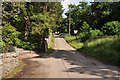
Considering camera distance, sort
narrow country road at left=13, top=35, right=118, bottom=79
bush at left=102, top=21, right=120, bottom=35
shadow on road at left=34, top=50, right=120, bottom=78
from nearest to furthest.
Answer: narrow country road at left=13, top=35, right=118, bottom=79
shadow on road at left=34, top=50, right=120, bottom=78
bush at left=102, top=21, right=120, bottom=35

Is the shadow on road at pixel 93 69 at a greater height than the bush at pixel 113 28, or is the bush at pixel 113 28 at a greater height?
the bush at pixel 113 28

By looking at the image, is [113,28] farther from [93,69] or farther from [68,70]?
[68,70]

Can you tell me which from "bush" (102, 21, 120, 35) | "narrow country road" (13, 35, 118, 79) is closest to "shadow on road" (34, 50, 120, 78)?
"narrow country road" (13, 35, 118, 79)

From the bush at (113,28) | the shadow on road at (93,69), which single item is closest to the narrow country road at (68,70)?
the shadow on road at (93,69)

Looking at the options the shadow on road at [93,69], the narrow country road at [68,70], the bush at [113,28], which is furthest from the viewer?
the bush at [113,28]

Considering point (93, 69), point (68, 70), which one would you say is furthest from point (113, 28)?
point (68, 70)

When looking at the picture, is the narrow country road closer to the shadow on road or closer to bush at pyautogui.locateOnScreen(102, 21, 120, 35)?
the shadow on road

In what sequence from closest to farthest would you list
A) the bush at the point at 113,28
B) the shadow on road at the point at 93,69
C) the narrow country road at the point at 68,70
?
1. the narrow country road at the point at 68,70
2. the shadow on road at the point at 93,69
3. the bush at the point at 113,28

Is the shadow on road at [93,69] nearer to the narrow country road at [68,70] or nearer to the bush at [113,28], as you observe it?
the narrow country road at [68,70]

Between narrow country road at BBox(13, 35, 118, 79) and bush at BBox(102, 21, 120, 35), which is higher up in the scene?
bush at BBox(102, 21, 120, 35)

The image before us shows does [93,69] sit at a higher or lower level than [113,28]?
lower

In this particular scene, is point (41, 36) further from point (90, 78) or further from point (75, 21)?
point (75, 21)

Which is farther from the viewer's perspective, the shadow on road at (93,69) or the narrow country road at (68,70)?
the shadow on road at (93,69)

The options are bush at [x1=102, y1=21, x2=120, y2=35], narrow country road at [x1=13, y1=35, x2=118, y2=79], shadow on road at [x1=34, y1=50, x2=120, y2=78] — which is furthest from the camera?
bush at [x1=102, y1=21, x2=120, y2=35]
